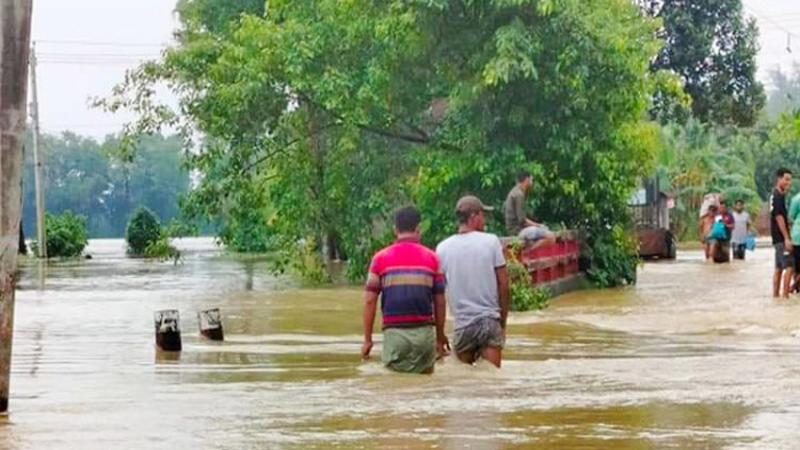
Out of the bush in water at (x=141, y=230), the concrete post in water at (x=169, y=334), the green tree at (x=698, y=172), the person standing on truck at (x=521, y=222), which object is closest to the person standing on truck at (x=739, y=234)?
the person standing on truck at (x=521, y=222)

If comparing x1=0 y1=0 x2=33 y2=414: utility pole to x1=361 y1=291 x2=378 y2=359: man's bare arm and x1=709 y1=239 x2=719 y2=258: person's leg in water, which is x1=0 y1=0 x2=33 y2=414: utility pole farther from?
x1=709 y1=239 x2=719 y2=258: person's leg in water

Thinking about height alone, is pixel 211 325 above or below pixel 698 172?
below

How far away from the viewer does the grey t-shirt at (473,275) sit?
40.1 ft

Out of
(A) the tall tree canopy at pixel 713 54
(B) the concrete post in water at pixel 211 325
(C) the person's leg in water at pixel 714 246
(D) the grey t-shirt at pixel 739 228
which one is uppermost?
(A) the tall tree canopy at pixel 713 54

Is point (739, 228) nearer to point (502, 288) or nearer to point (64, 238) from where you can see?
point (502, 288)

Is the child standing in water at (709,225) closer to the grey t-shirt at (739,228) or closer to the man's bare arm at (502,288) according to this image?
the grey t-shirt at (739,228)

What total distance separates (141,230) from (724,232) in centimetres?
3240

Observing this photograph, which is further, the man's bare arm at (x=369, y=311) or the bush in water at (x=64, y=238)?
the bush in water at (x=64, y=238)

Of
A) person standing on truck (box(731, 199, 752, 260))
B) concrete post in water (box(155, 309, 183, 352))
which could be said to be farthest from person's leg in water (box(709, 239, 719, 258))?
concrete post in water (box(155, 309, 183, 352))

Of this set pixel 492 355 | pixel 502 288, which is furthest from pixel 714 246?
pixel 502 288

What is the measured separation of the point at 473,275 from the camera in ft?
40.1

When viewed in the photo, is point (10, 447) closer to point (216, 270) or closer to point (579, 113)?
point (579, 113)

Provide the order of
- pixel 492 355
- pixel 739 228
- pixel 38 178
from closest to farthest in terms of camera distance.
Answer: pixel 492 355 < pixel 739 228 < pixel 38 178

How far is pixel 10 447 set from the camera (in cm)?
923
